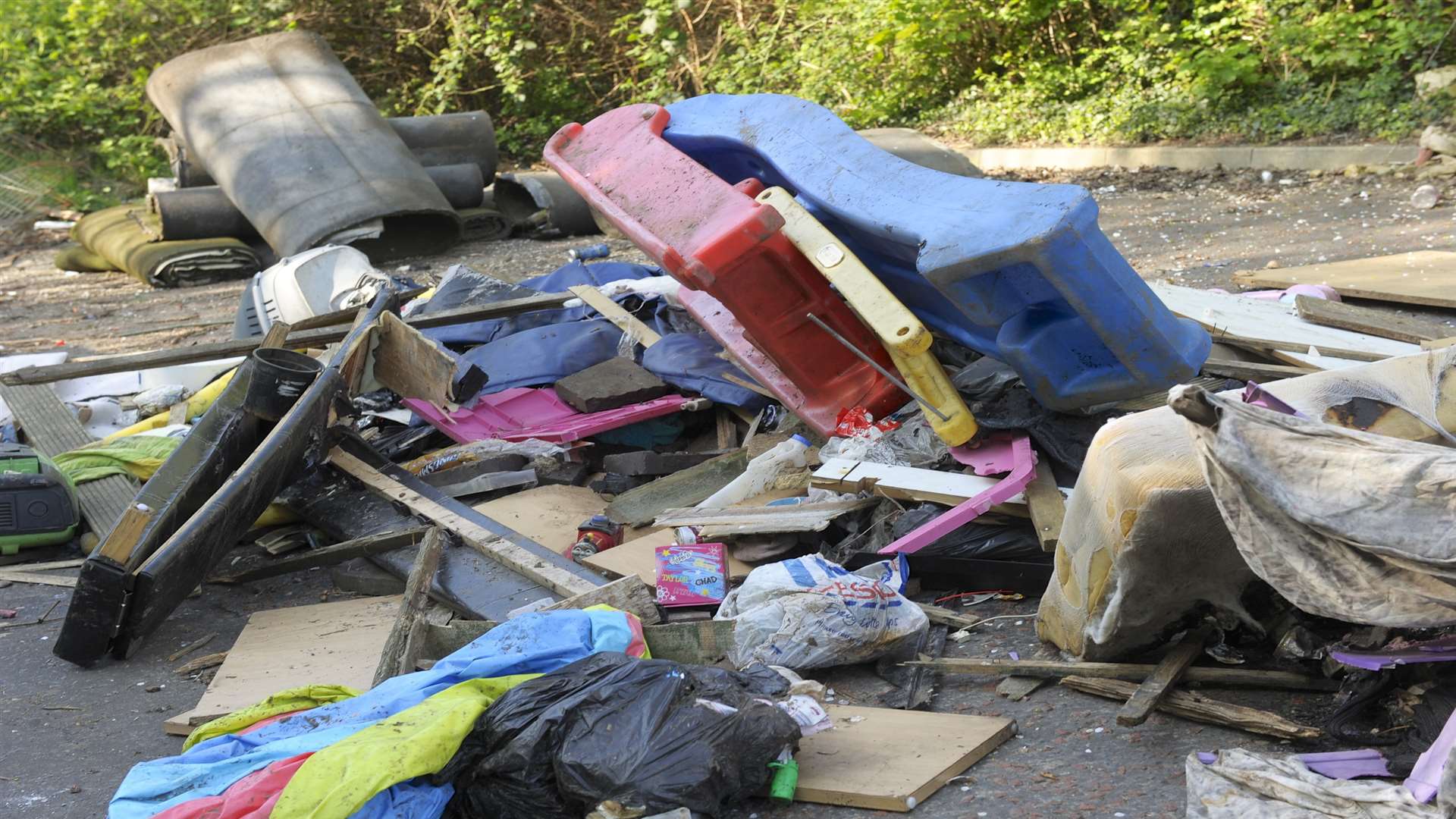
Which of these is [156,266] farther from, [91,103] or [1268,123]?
[1268,123]

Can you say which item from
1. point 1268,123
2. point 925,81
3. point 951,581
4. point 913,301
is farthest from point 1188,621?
point 925,81

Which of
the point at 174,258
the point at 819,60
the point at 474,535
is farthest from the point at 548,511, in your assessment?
the point at 819,60

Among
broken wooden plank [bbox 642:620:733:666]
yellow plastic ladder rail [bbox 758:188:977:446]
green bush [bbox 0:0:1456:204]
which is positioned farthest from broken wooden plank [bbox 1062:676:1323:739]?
green bush [bbox 0:0:1456:204]

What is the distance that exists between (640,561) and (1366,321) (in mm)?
3715

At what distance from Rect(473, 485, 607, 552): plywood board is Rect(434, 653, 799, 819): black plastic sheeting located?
70.2 inches

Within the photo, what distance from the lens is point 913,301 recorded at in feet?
16.1

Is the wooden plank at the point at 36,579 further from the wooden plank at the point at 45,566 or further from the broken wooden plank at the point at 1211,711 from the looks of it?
the broken wooden plank at the point at 1211,711

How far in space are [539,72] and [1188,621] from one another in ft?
49.0

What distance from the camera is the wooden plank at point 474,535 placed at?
3.98 m

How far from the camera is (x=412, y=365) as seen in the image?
539 centimetres

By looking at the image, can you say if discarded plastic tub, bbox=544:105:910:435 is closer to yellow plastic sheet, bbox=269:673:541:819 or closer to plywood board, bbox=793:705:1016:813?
plywood board, bbox=793:705:1016:813

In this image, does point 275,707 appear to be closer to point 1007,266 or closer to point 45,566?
point 45,566

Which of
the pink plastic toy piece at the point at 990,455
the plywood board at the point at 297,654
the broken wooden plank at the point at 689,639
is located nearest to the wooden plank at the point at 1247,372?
the pink plastic toy piece at the point at 990,455

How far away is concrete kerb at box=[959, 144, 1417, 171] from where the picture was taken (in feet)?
33.0
